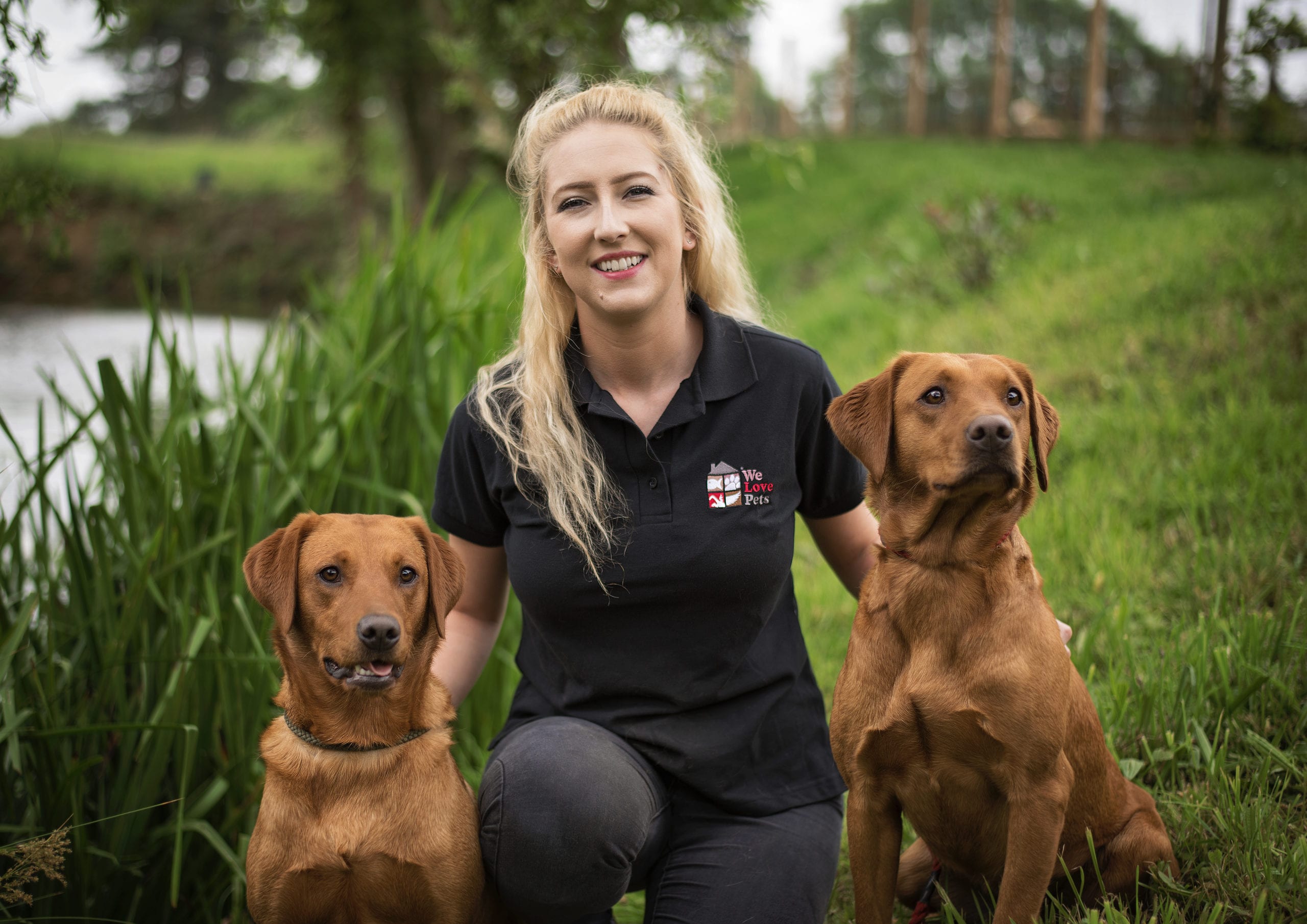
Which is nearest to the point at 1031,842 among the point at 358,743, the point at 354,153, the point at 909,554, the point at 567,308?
the point at 909,554

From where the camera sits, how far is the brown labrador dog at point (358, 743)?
1927 millimetres

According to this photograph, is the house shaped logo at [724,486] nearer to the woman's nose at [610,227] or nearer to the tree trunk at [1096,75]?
the woman's nose at [610,227]

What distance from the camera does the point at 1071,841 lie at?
2016 mm

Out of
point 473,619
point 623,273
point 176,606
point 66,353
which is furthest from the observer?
point 66,353

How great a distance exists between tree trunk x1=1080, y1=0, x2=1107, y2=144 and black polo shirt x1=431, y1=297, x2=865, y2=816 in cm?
1269

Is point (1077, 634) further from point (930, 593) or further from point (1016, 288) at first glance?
point (1016, 288)

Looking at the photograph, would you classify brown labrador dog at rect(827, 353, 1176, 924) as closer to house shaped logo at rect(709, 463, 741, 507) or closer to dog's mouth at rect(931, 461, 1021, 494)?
dog's mouth at rect(931, 461, 1021, 494)

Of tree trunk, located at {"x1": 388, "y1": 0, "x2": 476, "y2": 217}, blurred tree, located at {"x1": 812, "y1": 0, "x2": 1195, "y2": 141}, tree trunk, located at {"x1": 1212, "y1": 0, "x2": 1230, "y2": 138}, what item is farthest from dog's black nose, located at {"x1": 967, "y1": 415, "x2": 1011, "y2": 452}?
blurred tree, located at {"x1": 812, "y1": 0, "x2": 1195, "y2": 141}

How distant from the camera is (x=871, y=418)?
1999 millimetres

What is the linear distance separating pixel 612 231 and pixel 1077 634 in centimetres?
232

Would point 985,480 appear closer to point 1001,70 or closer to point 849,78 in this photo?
point 1001,70

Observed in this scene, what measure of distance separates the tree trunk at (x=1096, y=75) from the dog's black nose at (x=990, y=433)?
516 inches

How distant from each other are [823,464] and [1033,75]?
48.9 feet

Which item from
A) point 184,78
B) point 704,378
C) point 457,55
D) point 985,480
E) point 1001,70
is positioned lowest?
point 985,480
